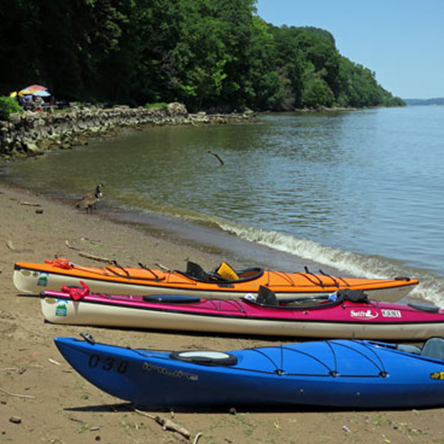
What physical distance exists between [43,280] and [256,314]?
2947 mm

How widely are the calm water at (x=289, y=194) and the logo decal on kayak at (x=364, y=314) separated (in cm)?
266

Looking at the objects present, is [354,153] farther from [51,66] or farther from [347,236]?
[51,66]

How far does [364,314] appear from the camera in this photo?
25.3 feet

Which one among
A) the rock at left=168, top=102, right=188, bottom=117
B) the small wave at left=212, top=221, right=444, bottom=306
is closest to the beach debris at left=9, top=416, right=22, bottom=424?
the small wave at left=212, top=221, right=444, bottom=306

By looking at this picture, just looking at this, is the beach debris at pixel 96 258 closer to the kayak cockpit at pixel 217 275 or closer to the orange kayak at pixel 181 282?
the orange kayak at pixel 181 282

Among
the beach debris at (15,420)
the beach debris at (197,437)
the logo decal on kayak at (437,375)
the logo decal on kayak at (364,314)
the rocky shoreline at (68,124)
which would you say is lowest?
the beach debris at (197,437)

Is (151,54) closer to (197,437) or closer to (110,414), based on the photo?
(110,414)

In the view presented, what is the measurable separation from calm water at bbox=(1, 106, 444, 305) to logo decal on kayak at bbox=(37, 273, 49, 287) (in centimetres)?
530

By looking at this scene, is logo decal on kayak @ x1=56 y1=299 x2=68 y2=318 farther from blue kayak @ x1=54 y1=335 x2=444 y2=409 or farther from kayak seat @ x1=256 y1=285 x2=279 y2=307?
kayak seat @ x1=256 y1=285 x2=279 y2=307

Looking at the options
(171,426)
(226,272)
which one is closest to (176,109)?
(226,272)

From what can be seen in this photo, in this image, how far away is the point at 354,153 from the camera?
35.4 meters

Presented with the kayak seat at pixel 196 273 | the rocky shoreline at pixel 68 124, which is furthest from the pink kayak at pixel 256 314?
the rocky shoreline at pixel 68 124

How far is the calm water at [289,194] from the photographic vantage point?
1297 centimetres

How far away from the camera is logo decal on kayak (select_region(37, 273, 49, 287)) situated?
806 centimetres
